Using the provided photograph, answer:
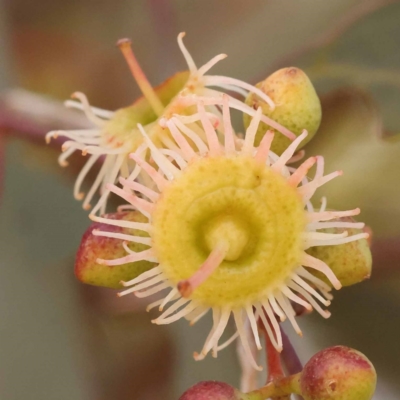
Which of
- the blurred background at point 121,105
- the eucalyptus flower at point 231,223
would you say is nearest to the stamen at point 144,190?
the eucalyptus flower at point 231,223

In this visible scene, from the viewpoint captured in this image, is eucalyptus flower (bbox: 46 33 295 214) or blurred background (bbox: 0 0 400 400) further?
blurred background (bbox: 0 0 400 400)

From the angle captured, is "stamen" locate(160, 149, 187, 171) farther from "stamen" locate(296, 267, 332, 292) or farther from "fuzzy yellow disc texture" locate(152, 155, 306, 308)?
"stamen" locate(296, 267, 332, 292)

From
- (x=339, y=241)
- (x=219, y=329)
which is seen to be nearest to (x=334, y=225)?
(x=339, y=241)

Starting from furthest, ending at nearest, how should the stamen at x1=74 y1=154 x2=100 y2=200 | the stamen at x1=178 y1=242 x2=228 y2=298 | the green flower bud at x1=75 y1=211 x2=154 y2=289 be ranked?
the stamen at x1=74 y1=154 x2=100 y2=200 → the green flower bud at x1=75 y1=211 x2=154 y2=289 → the stamen at x1=178 y1=242 x2=228 y2=298

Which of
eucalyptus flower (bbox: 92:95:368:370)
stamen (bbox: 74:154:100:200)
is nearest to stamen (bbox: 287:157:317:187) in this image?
eucalyptus flower (bbox: 92:95:368:370)

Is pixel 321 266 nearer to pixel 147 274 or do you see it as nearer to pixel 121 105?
pixel 147 274

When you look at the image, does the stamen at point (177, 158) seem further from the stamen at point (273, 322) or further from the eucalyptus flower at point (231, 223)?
the stamen at point (273, 322)
